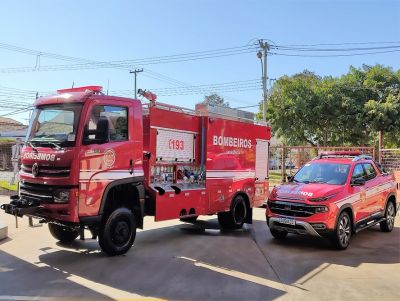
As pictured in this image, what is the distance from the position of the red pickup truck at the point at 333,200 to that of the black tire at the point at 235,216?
1661mm

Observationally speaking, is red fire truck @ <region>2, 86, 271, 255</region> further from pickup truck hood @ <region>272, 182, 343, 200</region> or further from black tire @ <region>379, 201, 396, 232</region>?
black tire @ <region>379, 201, 396, 232</region>

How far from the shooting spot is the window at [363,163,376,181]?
10.8 m

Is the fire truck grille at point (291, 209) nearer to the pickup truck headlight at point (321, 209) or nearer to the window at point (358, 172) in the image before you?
the pickup truck headlight at point (321, 209)

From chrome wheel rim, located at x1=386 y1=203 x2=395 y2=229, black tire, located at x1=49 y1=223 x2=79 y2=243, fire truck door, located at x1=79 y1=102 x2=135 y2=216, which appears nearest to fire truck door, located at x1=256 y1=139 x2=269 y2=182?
chrome wheel rim, located at x1=386 y1=203 x2=395 y2=229

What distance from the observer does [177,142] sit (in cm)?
1001

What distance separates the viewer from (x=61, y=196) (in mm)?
7566

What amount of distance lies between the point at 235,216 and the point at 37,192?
5.52 metres

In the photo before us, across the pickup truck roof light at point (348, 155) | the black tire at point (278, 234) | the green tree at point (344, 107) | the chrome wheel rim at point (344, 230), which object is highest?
the green tree at point (344, 107)

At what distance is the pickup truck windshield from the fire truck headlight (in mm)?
5351

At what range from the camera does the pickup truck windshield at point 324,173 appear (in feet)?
32.8

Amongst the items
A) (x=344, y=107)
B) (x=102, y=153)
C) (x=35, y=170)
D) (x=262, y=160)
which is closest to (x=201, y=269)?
(x=102, y=153)

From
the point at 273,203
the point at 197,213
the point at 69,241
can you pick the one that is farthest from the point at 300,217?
the point at 69,241

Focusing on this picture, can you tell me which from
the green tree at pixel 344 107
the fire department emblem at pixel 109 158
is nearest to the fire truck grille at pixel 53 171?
the fire department emblem at pixel 109 158

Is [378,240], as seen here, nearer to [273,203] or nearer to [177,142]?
[273,203]
